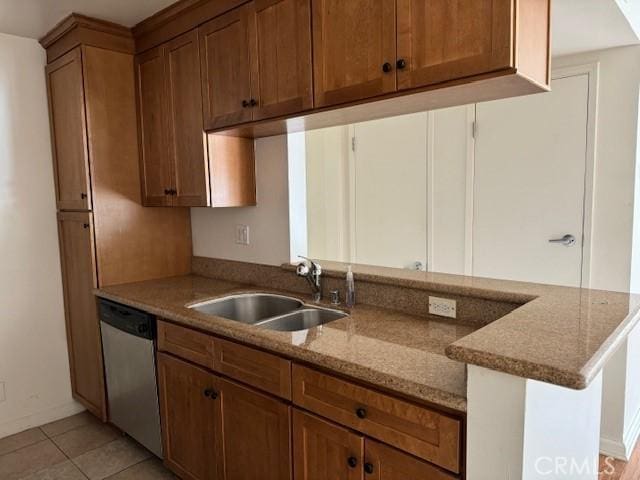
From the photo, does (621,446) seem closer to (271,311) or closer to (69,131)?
(271,311)

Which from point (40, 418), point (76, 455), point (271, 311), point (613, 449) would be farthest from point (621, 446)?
point (40, 418)

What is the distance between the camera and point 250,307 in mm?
2400

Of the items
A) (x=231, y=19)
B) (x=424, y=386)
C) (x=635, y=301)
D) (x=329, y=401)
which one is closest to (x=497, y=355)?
(x=424, y=386)

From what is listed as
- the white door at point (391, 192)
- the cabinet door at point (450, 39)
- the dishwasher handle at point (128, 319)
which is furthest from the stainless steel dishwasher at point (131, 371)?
the white door at point (391, 192)

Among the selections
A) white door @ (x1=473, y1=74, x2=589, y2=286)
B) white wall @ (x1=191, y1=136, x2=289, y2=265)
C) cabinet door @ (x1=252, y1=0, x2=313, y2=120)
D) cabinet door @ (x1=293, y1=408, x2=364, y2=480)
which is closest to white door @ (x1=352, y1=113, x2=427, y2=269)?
white door @ (x1=473, y1=74, x2=589, y2=286)

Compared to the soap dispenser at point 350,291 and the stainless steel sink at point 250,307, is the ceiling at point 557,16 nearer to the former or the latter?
the soap dispenser at point 350,291

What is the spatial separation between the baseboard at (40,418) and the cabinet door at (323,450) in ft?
6.90

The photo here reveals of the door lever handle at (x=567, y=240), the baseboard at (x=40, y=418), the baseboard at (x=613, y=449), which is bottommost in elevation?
the baseboard at (x=613, y=449)

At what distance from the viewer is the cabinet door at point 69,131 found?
2.54 metres

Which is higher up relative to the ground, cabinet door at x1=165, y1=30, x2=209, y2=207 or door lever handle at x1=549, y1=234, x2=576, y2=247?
cabinet door at x1=165, y1=30, x2=209, y2=207

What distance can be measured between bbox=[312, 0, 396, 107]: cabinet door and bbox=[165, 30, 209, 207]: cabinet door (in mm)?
843

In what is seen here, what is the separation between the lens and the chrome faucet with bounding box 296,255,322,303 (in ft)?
7.02

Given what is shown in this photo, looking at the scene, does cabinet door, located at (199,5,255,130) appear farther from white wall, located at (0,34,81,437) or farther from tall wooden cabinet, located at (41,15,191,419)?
white wall, located at (0,34,81,437)

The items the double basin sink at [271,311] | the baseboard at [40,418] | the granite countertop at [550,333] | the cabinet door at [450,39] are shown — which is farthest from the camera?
the baseboard at [40,418]
